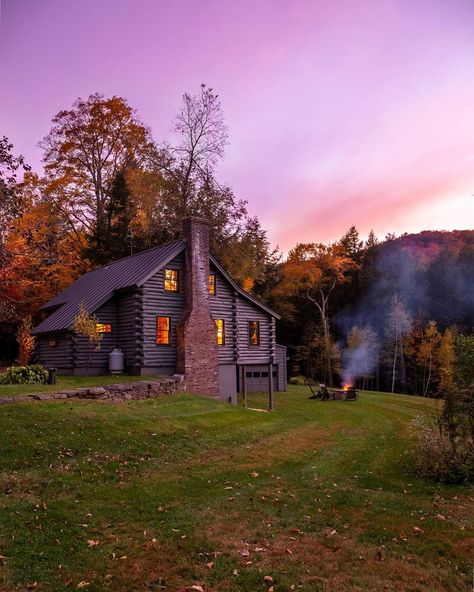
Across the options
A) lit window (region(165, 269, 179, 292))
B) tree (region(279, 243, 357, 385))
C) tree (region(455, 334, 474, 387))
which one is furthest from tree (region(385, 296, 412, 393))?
tree (region(455, 334, 474, 387))

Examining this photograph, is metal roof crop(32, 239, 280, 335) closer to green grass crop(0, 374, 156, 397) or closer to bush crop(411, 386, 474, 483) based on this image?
green grass crop(0, 374, 156, 397)

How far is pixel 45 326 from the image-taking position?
28453 mm

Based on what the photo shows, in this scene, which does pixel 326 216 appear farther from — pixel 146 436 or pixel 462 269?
pixel 146 436

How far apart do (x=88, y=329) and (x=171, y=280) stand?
568 cm

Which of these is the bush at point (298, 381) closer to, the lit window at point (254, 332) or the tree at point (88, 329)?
the lit window at point (254, 332)

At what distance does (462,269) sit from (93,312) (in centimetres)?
4478

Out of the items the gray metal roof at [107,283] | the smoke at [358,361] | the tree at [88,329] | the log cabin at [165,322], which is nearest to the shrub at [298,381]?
the smoke at [358,361]

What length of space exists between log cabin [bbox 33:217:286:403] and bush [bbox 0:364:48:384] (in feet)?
14.5

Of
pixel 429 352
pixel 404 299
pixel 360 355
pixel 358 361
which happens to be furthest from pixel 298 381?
pixel 404 299

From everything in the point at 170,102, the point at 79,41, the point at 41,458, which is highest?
the point at 170,102

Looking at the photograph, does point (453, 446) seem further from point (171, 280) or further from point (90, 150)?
point (90, 150)

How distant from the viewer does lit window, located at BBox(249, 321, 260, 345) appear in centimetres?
3250

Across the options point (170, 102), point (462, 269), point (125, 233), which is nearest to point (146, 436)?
point (125, 233)

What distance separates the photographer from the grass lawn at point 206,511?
6.50 meters
